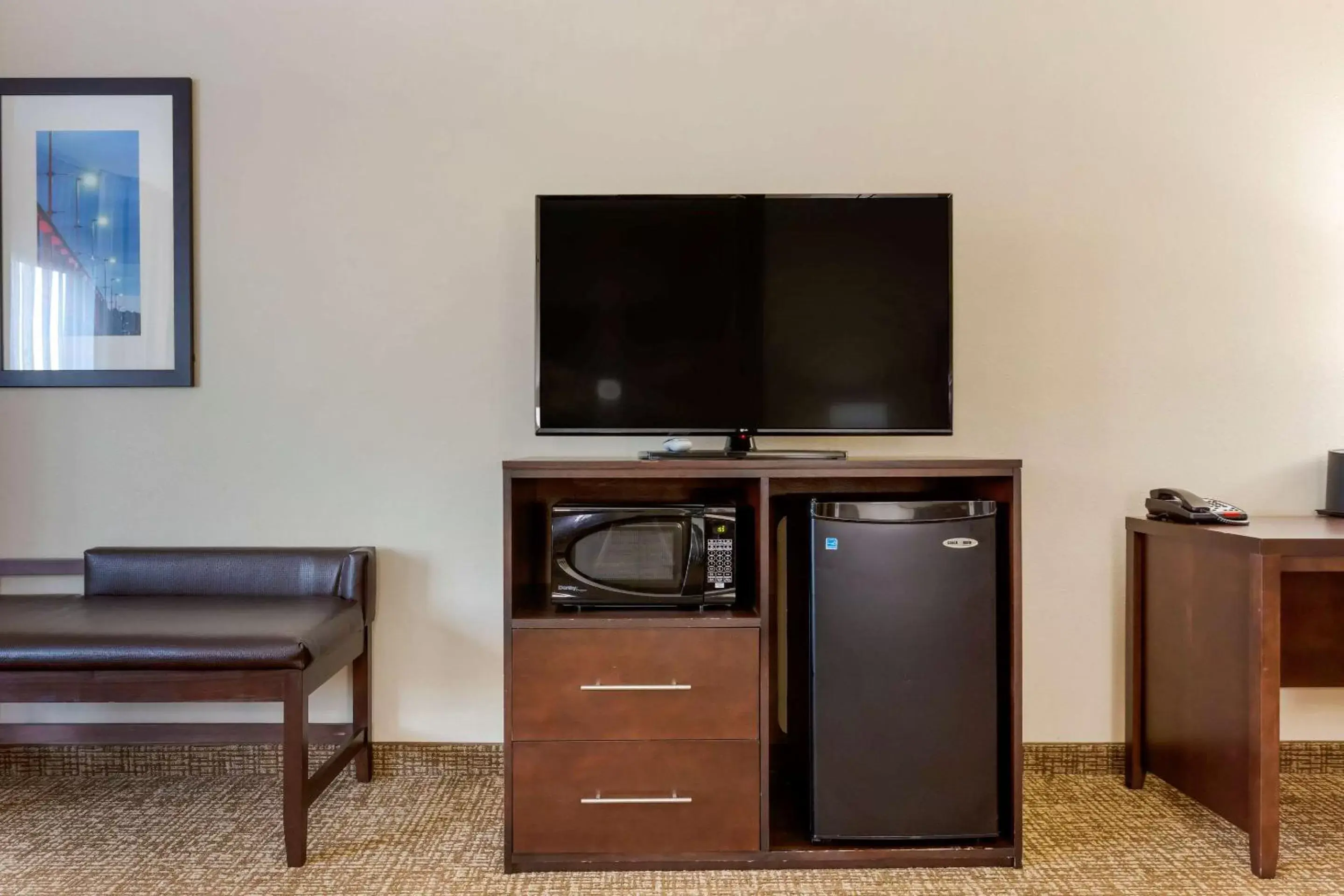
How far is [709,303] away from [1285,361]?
1633 mm

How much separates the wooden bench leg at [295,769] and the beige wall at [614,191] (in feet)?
1.61

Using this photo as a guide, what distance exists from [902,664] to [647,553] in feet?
1.96

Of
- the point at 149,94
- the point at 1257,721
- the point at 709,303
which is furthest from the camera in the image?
the point at 149,94

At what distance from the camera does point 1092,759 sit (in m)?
2.27

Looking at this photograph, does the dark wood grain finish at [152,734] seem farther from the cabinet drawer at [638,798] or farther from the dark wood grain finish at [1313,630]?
the dark wood grain finish at [1313,630]

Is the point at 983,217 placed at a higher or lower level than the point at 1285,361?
higher

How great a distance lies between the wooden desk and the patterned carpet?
14cm

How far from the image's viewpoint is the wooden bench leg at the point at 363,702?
7.23ft

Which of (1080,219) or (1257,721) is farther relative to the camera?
(1080,219)

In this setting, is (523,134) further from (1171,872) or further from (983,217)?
(1171,872)

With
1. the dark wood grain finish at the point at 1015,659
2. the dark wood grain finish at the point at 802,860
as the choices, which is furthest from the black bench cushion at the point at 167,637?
the dark wood grain finish at the point at 1015,659

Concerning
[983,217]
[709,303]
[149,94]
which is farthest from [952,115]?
[149,94]

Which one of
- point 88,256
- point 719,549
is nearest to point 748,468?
point 719,549

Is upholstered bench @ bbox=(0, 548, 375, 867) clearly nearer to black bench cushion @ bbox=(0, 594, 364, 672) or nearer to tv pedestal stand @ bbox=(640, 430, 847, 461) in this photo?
black bench cushion @ bbox=(0, 594, 364, 672)
